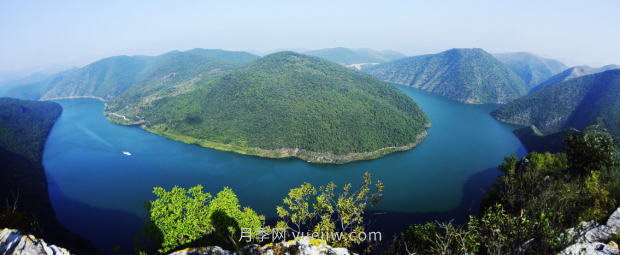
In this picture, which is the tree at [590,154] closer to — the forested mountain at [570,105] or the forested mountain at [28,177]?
the forested mountain at [28,177]

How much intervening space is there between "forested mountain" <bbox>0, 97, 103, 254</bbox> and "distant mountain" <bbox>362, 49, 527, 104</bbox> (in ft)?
396

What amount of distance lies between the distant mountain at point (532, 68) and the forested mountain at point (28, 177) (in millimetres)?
175132

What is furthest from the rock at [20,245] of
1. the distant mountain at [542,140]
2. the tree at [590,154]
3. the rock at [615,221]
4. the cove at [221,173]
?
the distant mountain at [542,140]

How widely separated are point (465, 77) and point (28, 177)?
14711cm

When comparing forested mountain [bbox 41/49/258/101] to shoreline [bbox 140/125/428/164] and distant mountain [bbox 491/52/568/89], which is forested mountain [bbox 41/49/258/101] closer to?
shoreline [bbox 140/125/428/164]

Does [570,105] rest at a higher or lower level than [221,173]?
higher

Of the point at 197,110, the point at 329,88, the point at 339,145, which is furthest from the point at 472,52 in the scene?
the point at 197,110

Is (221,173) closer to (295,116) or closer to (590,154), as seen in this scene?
(295,116)

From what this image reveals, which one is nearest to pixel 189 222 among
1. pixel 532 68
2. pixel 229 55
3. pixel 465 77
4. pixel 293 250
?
pixel 293 250

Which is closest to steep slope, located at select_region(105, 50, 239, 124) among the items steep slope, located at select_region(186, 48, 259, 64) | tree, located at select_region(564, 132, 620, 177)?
steep slope, located at select_region(186, 48, 259, 64)

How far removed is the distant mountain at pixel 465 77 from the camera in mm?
101312

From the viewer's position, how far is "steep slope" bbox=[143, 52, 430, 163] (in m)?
51.0

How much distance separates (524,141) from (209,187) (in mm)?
70957

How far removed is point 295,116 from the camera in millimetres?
58844
